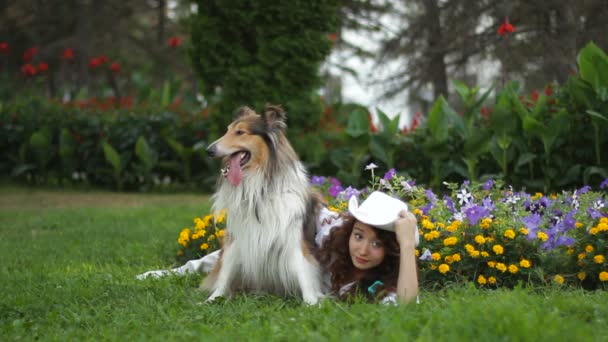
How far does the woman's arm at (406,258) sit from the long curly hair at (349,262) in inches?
8.2

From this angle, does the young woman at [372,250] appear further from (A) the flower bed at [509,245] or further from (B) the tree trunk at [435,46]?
(B) the tree trunk at [435,46]

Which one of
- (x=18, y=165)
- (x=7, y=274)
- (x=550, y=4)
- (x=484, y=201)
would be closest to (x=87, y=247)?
(x=7, y=274)

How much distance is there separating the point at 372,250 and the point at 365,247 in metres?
0.05

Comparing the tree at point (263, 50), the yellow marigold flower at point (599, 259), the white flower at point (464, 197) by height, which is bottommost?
the yellow marigold flower at point (599, 259)

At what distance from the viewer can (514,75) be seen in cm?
1195

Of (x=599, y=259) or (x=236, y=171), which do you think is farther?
(x=599, y=259)

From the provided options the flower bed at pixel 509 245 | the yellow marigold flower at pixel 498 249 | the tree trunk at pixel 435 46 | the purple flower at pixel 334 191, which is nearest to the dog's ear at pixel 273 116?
the flower bed at pixel 509 245

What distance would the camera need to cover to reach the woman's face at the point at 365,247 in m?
4.18

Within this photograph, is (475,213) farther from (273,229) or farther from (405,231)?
(273,229)

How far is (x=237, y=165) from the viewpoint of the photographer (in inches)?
169

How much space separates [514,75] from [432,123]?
15.8 feet

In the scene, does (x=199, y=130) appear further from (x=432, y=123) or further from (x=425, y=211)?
(x=425, y=211)

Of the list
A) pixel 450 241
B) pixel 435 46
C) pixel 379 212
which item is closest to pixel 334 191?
pixel 450 241

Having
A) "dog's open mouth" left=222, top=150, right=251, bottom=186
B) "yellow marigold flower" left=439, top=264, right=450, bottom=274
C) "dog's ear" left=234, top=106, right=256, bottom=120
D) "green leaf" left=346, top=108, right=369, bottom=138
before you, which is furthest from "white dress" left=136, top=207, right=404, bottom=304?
"green leaf" left=346, top=108, right=369, bottom=138
